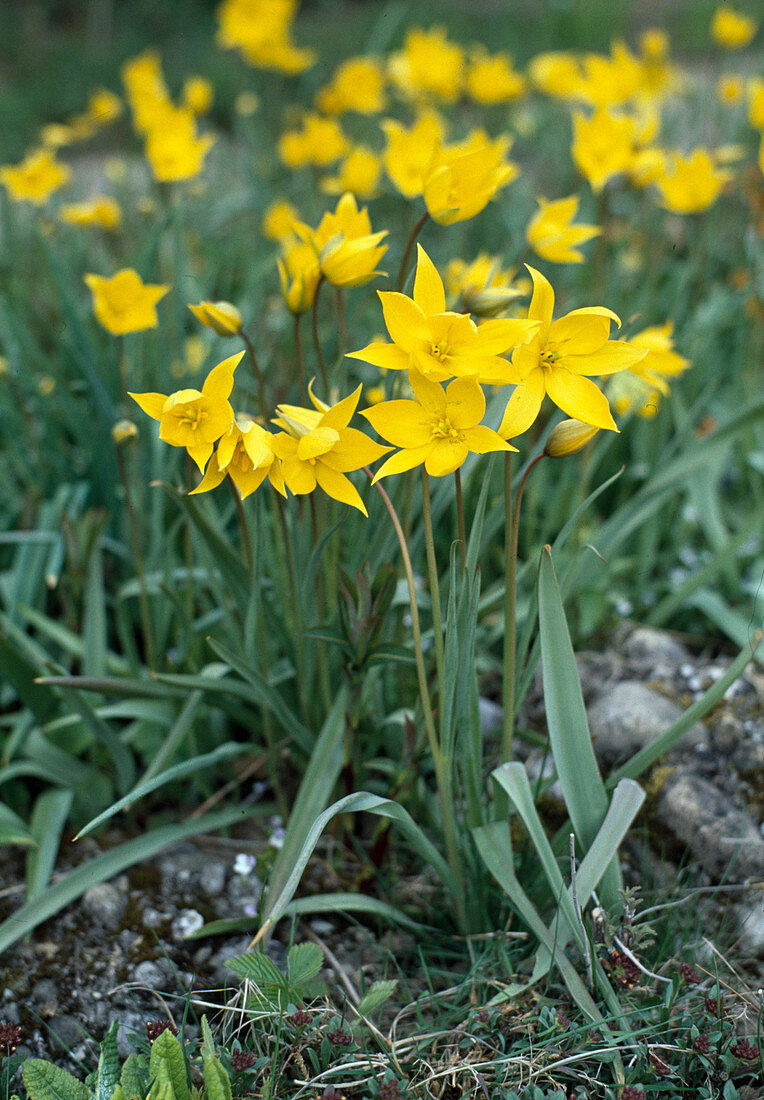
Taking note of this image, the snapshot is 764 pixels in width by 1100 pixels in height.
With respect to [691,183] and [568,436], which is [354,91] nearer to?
[691,183]

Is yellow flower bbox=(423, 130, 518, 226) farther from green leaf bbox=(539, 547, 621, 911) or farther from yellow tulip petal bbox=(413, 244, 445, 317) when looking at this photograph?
green leaf bbox=(539, 547, 621, 911)

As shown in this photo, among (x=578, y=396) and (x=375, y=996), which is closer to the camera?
(x=578, y=396)

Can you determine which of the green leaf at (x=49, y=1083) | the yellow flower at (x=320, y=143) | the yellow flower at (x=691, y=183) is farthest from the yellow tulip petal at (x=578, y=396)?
the yellow flower at (x=320, y=143)

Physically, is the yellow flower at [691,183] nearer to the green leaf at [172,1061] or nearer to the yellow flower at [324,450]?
the yellow flower at [324,450]

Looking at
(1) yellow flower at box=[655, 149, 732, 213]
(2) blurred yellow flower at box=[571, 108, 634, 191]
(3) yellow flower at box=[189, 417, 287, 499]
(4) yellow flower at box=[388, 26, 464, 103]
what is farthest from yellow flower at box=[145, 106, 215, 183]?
(3) yellow flower at box=[189, 417, 287, 499]

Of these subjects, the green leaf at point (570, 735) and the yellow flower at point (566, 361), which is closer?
the yellow flower at point (566, 361)

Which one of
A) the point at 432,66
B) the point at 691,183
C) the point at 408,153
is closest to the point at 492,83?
the point at 432,66
